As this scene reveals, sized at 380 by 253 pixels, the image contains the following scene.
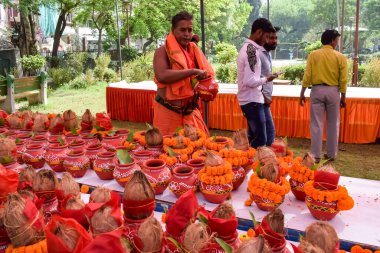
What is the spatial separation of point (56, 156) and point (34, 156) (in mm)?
187

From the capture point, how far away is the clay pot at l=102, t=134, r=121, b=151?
2.26m

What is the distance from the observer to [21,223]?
1091mm

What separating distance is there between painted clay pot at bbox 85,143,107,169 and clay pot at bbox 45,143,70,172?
0.45 feet

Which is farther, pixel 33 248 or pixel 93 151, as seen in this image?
pixel 93 151

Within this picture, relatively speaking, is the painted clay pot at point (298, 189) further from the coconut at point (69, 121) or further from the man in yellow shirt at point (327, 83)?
the man in yellow shirt at point (327, 83)

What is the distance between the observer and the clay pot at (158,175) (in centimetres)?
172

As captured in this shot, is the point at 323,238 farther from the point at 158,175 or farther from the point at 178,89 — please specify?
the point at 178,89

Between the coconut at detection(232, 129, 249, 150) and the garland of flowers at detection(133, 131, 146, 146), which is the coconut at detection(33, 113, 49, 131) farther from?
the coconut at detection(232, 129, 249, 150)

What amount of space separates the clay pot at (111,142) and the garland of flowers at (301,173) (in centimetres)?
114

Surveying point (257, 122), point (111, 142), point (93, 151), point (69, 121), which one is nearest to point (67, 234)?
point (93, 151)

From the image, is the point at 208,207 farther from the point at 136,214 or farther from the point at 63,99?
the point at 63,99

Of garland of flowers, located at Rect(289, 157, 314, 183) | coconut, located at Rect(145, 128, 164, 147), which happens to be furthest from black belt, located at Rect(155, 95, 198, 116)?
garland of flowers, located at Rect(289, 157, 314, 183)

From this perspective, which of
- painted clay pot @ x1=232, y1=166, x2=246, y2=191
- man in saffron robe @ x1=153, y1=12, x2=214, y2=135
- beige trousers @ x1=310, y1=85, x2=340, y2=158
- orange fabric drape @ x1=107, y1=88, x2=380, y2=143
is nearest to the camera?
painted clay pot @ x1=232, y1=166, x2=246, y2=191

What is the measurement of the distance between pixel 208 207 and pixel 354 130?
167 inches
